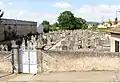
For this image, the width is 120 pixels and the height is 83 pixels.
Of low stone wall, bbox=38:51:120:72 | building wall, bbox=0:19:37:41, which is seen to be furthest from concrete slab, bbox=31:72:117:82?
building wall, bbox=0:19:37:41

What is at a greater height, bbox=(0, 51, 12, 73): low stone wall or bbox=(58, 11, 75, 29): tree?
bbox=(58, 11, 75, 29): tree

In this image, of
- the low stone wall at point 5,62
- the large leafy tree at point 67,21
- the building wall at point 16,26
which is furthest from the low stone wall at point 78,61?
the large leafy tree at point 67,21

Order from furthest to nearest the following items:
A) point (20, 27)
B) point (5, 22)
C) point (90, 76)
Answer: point (20, 27)
point (5, 22)
point (90, 76)

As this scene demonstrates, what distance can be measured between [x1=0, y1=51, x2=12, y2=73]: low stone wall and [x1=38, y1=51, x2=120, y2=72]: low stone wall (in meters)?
2.20

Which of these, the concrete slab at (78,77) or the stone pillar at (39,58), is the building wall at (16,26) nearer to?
the stone pillar at (39,58)

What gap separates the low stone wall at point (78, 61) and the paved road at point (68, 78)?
46cm

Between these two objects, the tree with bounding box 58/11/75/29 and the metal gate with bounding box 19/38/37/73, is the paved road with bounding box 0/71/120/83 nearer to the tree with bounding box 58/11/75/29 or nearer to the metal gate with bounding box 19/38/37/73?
the metal gate with bounding box 19/38/37/73

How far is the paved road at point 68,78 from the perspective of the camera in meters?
16.6

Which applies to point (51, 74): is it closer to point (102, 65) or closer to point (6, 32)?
point (102, 65)

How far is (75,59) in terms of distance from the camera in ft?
61.6

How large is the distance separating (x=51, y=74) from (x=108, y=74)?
376 centimetres

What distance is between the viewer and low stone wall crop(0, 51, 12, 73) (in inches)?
754

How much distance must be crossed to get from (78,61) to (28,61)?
343 centimetres

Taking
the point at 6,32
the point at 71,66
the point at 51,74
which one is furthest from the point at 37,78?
the point at 6,32
